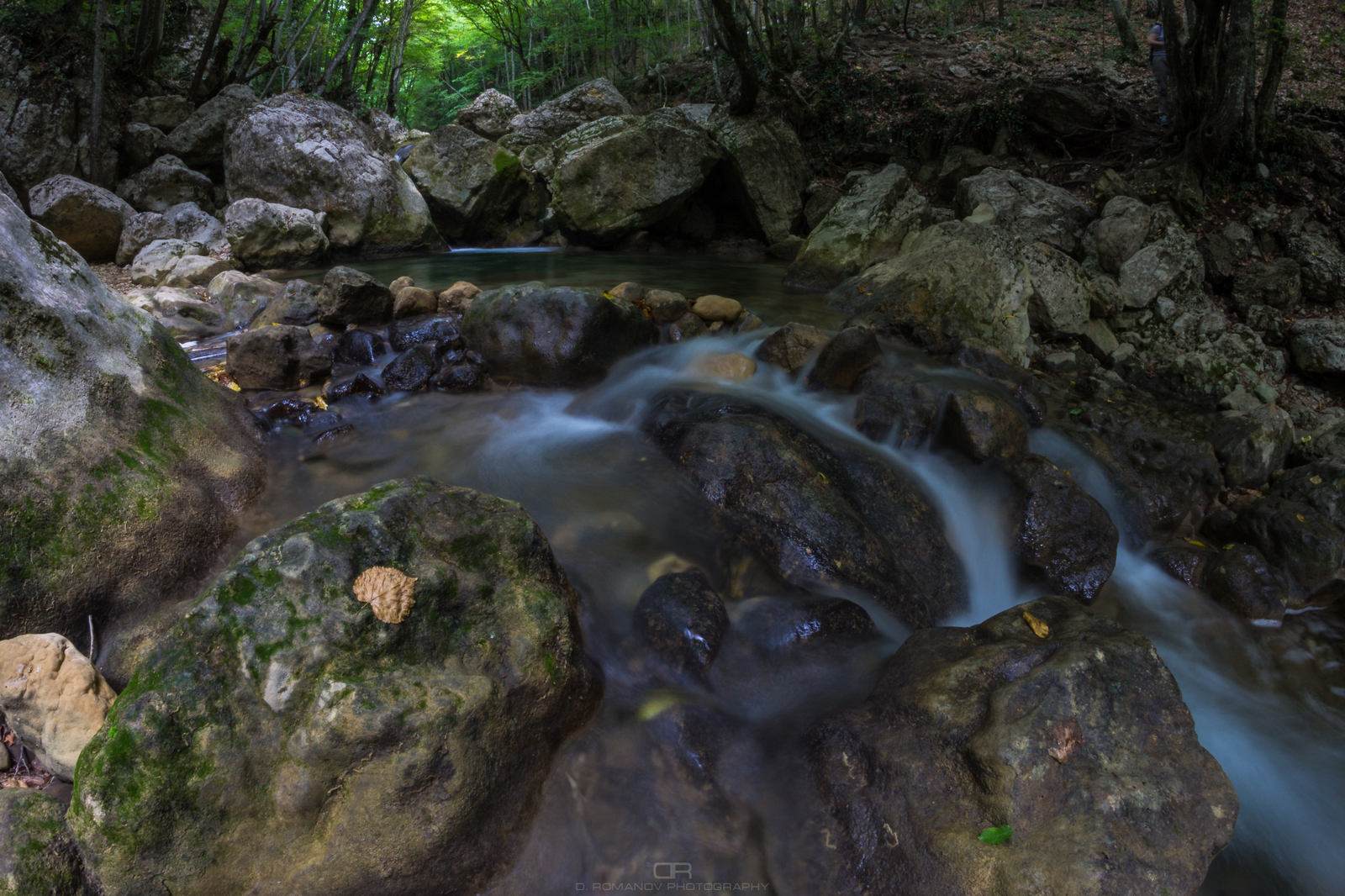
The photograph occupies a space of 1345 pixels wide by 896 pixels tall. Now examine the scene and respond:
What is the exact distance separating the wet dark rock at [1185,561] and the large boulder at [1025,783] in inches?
102

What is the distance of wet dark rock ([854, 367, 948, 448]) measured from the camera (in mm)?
5090

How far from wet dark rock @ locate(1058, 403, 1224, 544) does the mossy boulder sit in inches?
239

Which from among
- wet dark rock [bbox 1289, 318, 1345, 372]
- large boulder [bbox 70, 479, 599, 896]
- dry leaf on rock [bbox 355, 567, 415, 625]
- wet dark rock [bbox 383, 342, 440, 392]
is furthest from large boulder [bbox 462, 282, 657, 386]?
wet dark rock [bbox 1289, 318, 1345, 372]

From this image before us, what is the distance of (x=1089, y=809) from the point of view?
2082mm

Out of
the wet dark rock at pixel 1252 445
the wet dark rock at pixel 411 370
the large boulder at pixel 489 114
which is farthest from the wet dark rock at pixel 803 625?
the large boulder at pixel 489 114

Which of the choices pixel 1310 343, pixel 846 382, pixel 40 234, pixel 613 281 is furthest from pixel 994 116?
pixel 40 234

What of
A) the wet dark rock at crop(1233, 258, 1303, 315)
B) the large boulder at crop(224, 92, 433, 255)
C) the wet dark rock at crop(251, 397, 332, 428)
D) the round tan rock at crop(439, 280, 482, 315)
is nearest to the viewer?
the wet dark rock at crop(251, 397, 332, 428)

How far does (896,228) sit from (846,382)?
5.08 meters

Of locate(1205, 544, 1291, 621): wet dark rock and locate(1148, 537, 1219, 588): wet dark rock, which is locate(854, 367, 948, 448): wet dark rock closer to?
locate(1148, 537, 1219, 588): wet dark rock

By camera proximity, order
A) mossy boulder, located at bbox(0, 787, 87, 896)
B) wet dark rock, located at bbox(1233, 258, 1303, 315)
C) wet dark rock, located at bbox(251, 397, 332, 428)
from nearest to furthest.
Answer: mossy boulder, located at bbox(0, 787, 87, 896)
wet dark rock, located at bbox(251, 397, 332, 428)
wet dark rock, located at bbox(1233, 258, 1303, 315)

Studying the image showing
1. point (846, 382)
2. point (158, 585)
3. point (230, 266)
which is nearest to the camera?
point (158, 585)

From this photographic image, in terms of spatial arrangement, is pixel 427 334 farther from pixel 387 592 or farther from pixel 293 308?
pixel 387 592

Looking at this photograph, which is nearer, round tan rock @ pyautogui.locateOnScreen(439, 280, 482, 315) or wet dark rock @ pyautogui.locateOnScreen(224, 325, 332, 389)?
wet dark rock @ pyautogui.locateOnScreen(224, 325, 332, 389)

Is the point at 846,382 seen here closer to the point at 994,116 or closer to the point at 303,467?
the point at 303,467
